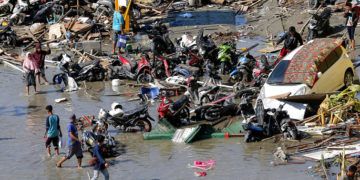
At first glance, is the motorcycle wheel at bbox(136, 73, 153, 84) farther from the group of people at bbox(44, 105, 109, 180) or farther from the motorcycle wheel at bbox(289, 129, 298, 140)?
the motorcycle wheel at bbox(289, 129, 298, 140)

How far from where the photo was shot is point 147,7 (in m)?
38.6

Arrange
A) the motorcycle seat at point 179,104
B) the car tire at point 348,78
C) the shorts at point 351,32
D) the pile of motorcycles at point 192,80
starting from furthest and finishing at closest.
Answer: the shorts at point 351,32
the car tire at point 348,78
the motorcycle seat at point 179,104
the pile of motorcycles at point 192,80

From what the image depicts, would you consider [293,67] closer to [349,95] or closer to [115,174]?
[349,95]

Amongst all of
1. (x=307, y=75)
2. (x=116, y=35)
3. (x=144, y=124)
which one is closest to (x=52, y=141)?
(x=144, y=124)

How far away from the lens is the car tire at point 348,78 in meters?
23.0

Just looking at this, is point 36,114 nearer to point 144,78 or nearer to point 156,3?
point 144,78

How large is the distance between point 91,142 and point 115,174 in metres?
1.42

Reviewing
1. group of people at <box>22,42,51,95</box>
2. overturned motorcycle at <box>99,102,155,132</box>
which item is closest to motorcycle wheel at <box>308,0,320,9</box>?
group of people at <box>22,42,51,95</box>

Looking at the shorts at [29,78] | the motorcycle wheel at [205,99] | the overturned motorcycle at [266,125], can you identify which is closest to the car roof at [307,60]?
the overturned motorcycle at [266,125]

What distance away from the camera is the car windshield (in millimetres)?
21266

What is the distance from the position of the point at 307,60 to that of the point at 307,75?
2.79ft

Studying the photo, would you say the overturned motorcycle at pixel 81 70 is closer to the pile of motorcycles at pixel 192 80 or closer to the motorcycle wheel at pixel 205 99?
the pile of motorcycles at pixel 192 80

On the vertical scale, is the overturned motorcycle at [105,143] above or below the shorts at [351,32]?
below

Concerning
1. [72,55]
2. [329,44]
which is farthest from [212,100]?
[72,55]
